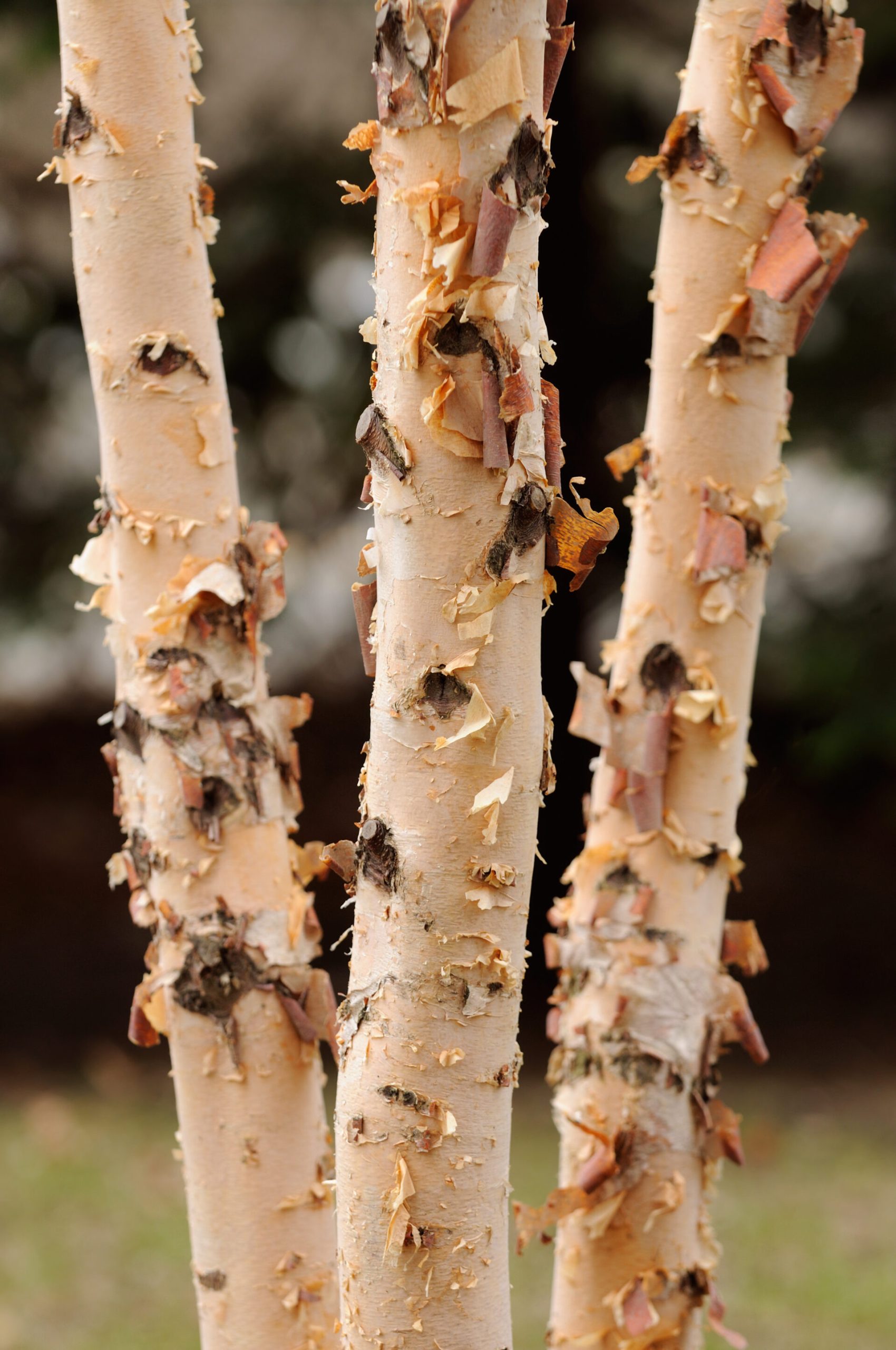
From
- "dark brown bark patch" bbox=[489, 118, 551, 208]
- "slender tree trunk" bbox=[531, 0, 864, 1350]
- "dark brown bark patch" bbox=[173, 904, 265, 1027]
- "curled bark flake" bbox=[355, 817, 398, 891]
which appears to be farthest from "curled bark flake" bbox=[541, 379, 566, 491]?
"dark brown bark patch" bbox=[173, 904, 265, 1027]

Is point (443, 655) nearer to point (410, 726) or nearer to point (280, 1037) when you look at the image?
point (410, 726)

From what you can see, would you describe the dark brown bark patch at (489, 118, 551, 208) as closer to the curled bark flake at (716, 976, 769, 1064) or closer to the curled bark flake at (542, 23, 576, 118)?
the curled bark flake at (542, 23, 576, 118)

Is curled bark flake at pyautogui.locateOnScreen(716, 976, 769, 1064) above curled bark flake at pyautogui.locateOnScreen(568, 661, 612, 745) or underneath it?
Result: underneath

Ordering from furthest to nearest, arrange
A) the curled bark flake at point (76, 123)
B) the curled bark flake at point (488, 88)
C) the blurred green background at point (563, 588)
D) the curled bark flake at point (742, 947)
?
the blurred green background at point (563, 588) → the curled bark flake at point (742, 947) → the curled bark flake at point (76, 123) → the curled bark flake at point (488, 88)

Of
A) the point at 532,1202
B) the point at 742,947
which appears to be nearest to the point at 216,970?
the point at 742,947

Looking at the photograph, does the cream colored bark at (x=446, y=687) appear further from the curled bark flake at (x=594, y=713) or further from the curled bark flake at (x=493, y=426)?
the curled bark flake at (x=594, y=713)

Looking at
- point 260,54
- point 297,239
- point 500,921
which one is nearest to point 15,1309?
point 500,921

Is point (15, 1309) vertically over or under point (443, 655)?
under

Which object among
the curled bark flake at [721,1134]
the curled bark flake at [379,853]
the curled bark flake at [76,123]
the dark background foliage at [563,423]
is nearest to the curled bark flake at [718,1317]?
the curled bark flake at [721,1134]
